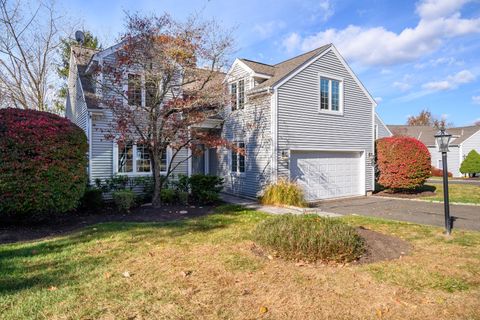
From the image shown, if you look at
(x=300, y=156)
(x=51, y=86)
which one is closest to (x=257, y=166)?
(x=300, y=156)

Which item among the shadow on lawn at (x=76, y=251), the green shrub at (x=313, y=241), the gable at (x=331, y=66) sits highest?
the gable at (x=331, y=66)

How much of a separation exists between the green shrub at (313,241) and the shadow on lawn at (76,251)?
92.3 inches

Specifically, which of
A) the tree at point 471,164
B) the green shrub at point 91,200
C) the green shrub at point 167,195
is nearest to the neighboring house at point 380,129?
the tree at point 471,164

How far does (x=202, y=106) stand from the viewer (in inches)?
404

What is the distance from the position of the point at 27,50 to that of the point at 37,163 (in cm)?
1747

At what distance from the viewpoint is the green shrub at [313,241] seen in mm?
4875

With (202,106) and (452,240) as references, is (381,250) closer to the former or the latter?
(452,240)

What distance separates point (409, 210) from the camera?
10.6m

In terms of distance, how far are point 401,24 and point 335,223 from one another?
12.1 metres

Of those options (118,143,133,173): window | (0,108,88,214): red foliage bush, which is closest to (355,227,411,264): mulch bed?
(0,108,88,214): red foliage bush

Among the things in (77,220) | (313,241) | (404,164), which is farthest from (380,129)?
(77,220)

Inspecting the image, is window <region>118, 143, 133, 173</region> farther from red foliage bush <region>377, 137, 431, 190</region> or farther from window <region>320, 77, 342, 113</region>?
red foliage bush <region>377, 137, 431, 190</region>

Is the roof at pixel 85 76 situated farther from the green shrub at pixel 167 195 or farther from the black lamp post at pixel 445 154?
the black lamp post at pixel 445 154

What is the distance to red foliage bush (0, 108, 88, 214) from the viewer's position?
6816 mm
